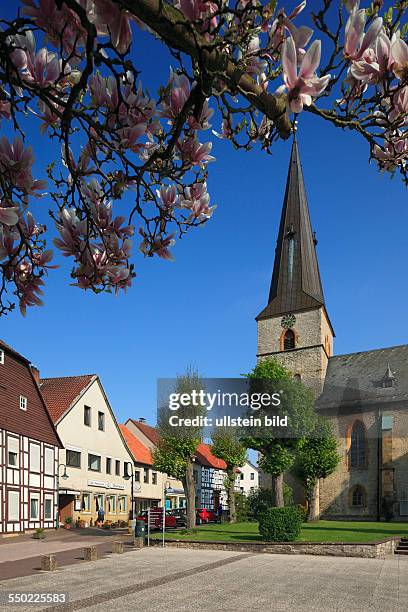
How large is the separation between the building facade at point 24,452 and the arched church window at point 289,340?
2415 cm

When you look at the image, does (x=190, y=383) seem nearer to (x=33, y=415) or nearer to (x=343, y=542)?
(x=33, y=415)

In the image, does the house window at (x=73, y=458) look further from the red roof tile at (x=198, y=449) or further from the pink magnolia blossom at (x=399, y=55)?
the pink magnolia blossom at (x=399, y=55)

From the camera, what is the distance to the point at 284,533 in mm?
25422

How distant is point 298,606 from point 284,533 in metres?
14.2

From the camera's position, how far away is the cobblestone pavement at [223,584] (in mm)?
11797

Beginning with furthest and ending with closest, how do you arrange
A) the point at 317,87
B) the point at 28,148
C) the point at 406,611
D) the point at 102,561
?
the point at 102,561 < the point at 406,611 < the point at 28,148 < the point at 317,87

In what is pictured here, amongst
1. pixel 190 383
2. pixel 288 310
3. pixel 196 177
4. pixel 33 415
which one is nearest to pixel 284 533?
pixel 190 383

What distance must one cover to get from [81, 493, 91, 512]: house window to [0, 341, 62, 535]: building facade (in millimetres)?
4392

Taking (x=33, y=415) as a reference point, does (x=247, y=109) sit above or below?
above

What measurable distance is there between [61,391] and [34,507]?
946 centimetres

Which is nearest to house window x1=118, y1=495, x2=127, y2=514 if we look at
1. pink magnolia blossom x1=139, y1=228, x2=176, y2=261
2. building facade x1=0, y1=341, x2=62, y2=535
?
building facade x1=0, y1=341, x2=62, y2=535

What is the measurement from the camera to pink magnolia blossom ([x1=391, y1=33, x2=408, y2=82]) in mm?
2432

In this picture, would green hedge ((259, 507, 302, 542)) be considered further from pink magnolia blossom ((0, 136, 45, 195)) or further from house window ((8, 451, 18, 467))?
pink magnolia blossom ((0, 136, 45, 195))

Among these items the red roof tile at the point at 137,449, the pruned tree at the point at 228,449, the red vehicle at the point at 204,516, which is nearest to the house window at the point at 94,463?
the red roof tile at the point at 137,449
